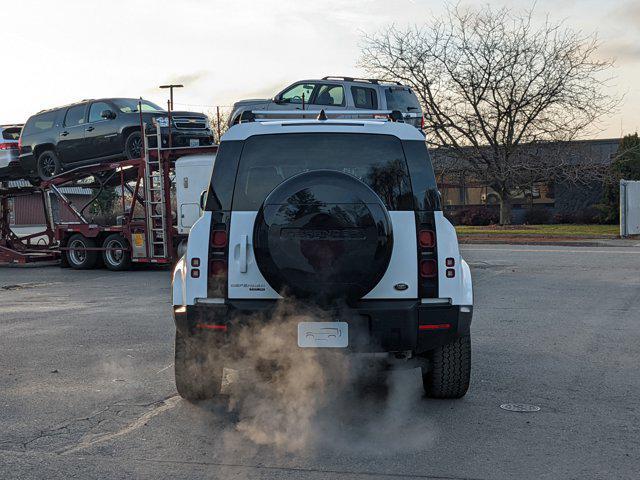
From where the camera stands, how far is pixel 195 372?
5680 millimetres

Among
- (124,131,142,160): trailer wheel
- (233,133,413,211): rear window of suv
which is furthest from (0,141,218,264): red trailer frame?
(233,133,413,211): rear window of suv

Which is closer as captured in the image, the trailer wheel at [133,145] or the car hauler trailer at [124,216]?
the car hauler trailer at [124,216]

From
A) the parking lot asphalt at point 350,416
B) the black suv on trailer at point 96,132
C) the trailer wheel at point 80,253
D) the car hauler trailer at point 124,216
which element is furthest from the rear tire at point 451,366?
the trailer wheel at point 80,253

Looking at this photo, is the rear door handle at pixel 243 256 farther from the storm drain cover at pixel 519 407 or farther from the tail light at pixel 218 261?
the storm drain cover at pixel 519 407

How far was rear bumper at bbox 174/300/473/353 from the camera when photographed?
518 cm

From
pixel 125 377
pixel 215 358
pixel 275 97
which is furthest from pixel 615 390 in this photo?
pixel 275 97

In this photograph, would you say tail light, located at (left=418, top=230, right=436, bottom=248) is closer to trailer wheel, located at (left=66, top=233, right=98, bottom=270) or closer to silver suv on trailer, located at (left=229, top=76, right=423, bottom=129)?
silver suv on trailer, located at (left=229, top=76, right=423, bottom=129)

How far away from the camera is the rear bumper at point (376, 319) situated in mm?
5184

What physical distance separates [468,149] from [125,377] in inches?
1055

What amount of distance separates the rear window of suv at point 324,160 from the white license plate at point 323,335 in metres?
0.91

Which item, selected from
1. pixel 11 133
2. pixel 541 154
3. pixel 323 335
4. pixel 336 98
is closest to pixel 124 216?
pixel 11 133

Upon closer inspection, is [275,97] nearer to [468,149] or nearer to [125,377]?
[125,377]

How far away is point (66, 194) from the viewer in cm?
2025

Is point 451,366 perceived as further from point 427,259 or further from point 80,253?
point 80,253
